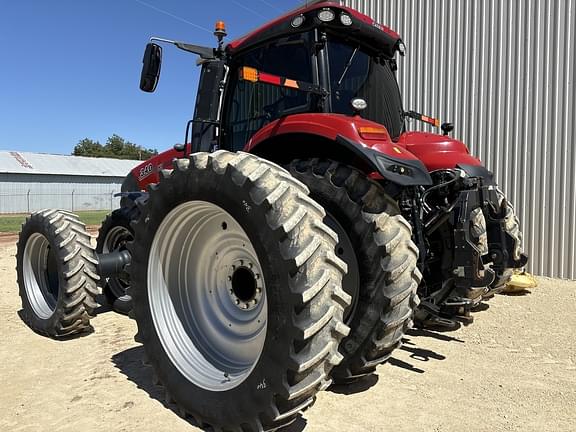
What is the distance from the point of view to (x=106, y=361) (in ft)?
12.1

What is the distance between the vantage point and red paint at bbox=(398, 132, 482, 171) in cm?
413

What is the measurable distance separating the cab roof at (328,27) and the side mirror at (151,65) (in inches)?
26.6

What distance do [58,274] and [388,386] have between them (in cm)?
309

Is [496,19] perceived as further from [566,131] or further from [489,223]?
[489,223]

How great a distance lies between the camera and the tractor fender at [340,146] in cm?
297

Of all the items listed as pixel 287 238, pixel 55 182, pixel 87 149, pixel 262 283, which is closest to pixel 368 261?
pixel 262 283

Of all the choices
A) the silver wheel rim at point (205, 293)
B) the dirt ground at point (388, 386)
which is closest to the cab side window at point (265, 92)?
the silver wheel rim at point (205, 293)

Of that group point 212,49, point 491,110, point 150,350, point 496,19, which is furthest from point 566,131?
point 150,350

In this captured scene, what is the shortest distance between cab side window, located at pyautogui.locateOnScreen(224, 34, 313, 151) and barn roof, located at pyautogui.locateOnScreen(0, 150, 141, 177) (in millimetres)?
35796

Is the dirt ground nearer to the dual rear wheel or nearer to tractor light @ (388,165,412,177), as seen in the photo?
the dual rear wheel

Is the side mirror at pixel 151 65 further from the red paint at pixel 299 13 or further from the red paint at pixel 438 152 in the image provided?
the red paint at pixel 438 152

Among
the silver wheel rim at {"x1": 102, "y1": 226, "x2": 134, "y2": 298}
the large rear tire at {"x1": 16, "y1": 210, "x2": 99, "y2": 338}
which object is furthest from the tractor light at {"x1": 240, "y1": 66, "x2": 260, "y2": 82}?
the silver wheel rim at {"x1": 102, "y1": 226, "x2": 134, "y2": 298}

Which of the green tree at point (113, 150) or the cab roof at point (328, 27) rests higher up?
the green tree at point (113, 150)

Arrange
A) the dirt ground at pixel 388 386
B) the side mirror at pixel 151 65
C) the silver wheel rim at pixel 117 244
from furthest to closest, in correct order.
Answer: the silver wheel rim at pixel 117 244 → the side mirror at pixel 151 65 → the dirt ground at pixel 388 386
